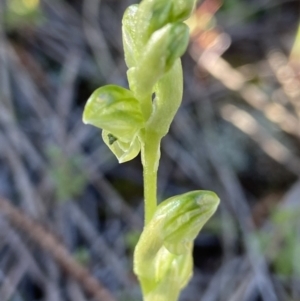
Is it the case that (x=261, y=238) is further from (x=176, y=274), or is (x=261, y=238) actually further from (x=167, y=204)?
(x=167, y=204)

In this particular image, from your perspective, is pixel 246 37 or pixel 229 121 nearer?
pixel 229 121

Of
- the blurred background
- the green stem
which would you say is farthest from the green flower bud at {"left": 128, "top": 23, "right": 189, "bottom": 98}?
the blurred background

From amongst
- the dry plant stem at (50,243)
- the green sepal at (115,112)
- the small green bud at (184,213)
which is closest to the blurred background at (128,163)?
the dry plant stem at (50,243)

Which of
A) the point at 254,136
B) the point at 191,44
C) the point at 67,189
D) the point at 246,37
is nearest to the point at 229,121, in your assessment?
the point at 254,136

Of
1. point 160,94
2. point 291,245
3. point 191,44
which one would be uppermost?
point 160,94

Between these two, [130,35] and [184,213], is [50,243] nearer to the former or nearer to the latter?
[184,213]

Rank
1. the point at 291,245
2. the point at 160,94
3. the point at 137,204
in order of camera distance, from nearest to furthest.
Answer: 1. the point at 160,94
2. the point at 291,245
3. the point at 137,204

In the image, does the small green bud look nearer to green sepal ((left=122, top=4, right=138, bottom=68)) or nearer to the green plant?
the green plant
